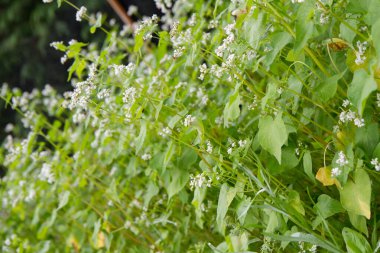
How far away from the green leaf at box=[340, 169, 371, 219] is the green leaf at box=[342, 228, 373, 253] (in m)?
0.05

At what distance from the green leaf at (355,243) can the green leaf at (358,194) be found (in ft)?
0.17

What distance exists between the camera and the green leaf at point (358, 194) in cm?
128

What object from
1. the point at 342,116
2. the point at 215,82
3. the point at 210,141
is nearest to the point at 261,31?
the point at 342,116

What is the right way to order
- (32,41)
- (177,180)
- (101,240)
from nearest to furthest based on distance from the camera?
(177,180)
(101,240)
(32,41)

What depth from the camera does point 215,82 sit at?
1.98 meters

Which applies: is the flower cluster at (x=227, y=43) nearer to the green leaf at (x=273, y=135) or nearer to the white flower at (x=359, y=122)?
the green leaf at (x=273, y=135)

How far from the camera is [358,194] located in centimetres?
130

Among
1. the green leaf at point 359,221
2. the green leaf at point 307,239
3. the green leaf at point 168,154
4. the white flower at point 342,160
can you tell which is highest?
the green leaf at point 168,154

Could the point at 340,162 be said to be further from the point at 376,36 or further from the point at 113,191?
the point at 113,191

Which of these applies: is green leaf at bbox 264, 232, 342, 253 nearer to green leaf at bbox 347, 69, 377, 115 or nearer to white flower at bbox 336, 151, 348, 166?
white flower at bbox 336, 151, 348, 166

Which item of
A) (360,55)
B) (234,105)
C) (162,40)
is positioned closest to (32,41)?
(162,40)

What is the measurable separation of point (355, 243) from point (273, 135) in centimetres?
29

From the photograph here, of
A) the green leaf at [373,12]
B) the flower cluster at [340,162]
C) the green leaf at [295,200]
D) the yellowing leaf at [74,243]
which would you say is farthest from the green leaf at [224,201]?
the yellowing leaf at [74,243]

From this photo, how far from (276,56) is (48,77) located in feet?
14.9
